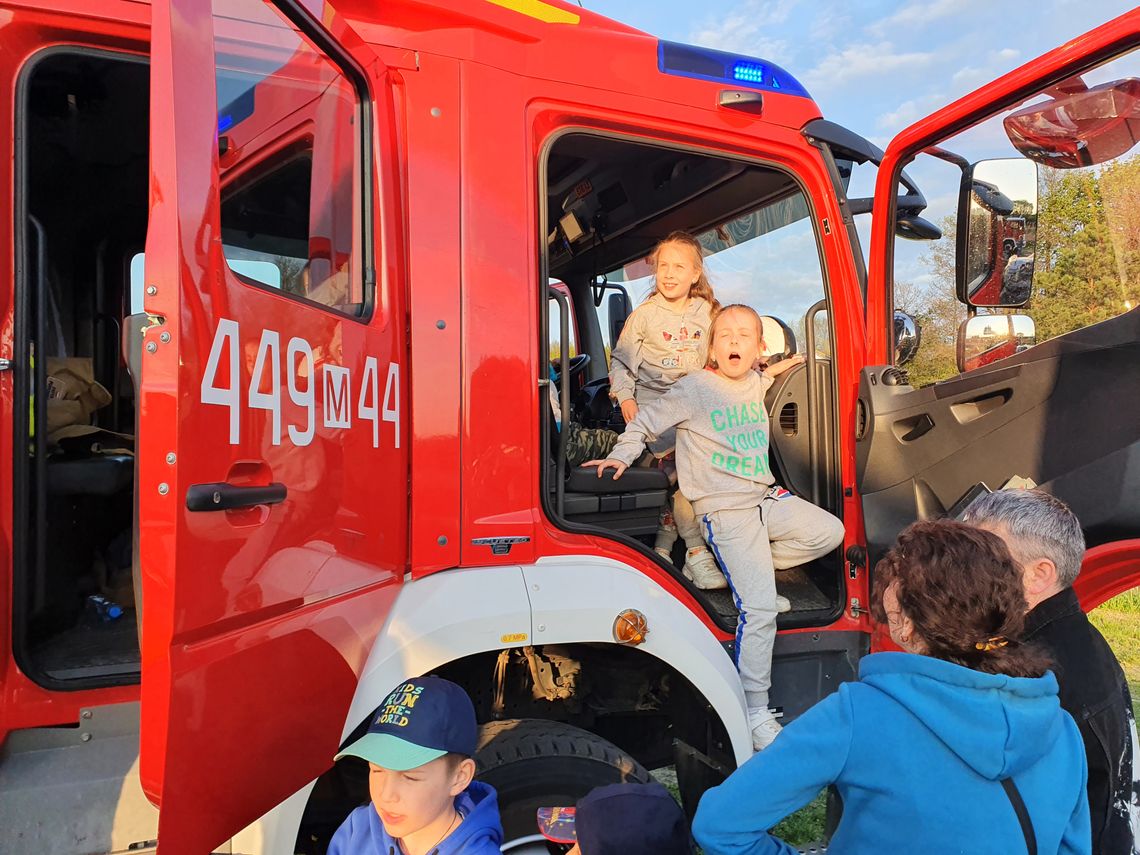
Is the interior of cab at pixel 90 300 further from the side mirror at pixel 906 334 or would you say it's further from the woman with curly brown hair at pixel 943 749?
the side mirror at pixel 906 334

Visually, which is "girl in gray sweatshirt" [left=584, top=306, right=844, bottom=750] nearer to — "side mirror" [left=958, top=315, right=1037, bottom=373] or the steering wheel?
"side mirror" [left=958, top=315, right=1037, bottom=373]

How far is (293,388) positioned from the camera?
4.48ft

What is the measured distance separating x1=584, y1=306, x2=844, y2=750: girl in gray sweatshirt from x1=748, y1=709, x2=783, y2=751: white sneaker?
12cm

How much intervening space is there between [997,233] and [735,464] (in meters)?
0.99

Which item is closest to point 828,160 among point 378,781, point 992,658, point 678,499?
point 678,499

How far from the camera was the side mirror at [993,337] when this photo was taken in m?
2.11

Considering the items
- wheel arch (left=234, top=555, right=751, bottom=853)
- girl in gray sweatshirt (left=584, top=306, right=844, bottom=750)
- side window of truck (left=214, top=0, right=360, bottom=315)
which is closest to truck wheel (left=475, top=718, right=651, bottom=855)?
wheel arch (left=234, top=555, right=751, bottom=853)

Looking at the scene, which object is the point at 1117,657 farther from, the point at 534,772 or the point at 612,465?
the point at 534,772

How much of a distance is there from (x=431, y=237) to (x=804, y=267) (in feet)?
4.57

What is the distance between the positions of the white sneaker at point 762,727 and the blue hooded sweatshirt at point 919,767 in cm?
103

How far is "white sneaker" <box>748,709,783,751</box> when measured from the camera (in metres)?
2.14

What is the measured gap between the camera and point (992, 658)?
1.13 m

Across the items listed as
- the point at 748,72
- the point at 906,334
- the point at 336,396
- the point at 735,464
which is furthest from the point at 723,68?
the point at 336,396

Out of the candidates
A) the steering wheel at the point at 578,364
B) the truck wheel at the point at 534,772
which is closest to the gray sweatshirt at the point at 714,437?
the truck wheel at the point at 534,772
